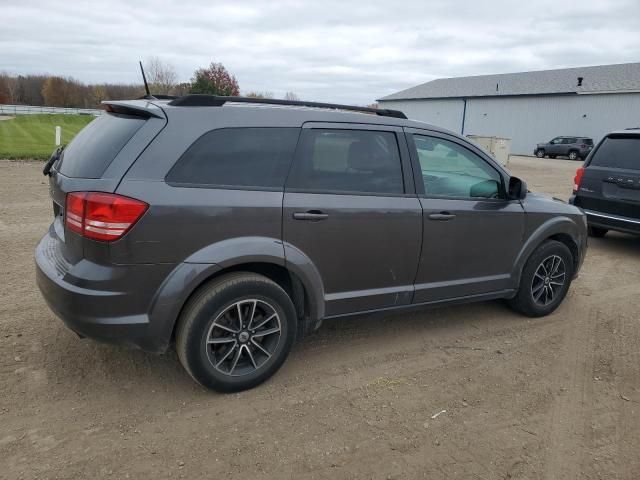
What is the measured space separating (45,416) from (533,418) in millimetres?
2916

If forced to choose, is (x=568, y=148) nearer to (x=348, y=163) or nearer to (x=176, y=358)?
(x=348, y=163)

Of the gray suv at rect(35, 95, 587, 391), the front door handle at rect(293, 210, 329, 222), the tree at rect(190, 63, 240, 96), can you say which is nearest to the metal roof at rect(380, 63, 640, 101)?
the tree at rect(190, 63, 240, 96)

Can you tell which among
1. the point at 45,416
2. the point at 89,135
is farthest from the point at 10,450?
the point at 89,135

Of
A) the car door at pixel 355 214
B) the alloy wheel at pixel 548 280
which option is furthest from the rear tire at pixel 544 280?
the car door at pixel 355 214

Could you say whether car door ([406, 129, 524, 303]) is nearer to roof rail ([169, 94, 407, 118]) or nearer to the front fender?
the front fender

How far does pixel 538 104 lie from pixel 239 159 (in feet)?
152

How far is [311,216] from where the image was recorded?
3.28 metres

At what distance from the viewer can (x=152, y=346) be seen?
2.99m

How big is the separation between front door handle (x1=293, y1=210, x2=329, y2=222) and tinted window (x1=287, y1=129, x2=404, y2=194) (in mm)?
164

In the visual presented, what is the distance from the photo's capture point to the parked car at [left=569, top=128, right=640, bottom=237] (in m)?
6.85

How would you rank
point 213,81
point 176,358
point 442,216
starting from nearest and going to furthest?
point 176,358 < point 442,216 < point 213,81

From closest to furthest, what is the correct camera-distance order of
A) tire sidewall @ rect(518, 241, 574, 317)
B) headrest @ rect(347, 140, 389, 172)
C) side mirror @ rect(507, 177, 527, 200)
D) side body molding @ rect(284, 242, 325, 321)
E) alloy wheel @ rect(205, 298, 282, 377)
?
alloy wheel @ rect(205, 298, 282, 377) → side body molding @ rect(284, 242, 325, 321) → headrest @ rect(347, 140, 389, 172) → side mirror @ rect(507, 177, 527, 200) → tire sidewall @ rect(518, 241, 574, 317)

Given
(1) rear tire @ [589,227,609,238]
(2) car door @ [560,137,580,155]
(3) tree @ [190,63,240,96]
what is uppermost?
(3) tree @ [190,63,240,96]

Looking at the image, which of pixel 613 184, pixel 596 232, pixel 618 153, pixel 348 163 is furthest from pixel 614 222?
pixel 348 163
